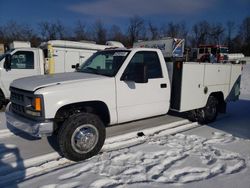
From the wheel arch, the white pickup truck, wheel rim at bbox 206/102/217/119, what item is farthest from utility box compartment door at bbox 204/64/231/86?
the wheel arch

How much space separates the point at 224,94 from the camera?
7418mm

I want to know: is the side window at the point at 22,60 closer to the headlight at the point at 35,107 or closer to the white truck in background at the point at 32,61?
the white truck in background at the point at 32,61

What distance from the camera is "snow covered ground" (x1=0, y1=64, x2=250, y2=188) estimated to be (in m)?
3.73

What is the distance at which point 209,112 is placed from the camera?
23.6ft

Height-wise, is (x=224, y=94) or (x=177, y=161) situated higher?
(x=224, y=94)

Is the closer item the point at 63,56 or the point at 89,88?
the point at 89,88

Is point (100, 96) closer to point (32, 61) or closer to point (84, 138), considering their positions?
point (84, 138)

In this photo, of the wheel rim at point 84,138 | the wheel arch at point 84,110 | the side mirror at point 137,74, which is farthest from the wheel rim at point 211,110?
the wheel rim at point 84,138

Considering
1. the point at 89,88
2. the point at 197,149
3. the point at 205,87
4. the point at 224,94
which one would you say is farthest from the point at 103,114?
the point at 224,94

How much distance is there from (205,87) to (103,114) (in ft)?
10.0

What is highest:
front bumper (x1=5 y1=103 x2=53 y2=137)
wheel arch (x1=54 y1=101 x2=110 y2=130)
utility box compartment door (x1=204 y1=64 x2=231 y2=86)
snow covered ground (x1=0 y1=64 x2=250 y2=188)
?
utility box compartment door (x1=204 y1=64 x2=231 y2=86)

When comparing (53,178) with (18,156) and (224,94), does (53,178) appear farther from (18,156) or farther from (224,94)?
(224,94)

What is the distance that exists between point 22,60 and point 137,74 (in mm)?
5953

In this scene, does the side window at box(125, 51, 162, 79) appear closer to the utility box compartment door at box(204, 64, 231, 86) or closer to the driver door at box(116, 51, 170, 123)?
the driver door at box(116, 51, 170, 123)
